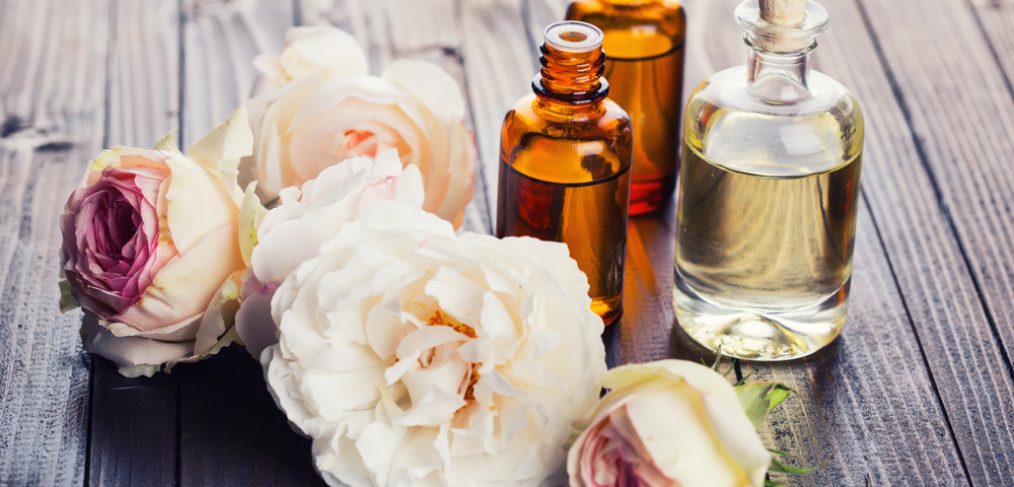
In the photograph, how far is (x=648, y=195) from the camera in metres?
1.03

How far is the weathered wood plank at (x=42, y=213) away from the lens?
2.64 ft

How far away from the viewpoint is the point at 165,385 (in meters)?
0.85

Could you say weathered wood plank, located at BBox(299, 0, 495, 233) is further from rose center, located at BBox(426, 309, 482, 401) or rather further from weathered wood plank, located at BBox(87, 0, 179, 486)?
rose center, located at BBox(426, 309, 482, 401)

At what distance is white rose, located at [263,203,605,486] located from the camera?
0.69 metres

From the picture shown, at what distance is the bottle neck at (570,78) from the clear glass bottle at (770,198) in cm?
8

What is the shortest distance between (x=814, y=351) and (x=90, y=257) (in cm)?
46

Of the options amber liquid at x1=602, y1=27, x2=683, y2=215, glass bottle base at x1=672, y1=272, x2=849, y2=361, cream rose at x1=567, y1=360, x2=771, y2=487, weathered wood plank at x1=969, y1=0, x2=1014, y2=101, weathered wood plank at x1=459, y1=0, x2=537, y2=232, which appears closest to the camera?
cream rose at x1=567, y1=360, x2=771, y2=487

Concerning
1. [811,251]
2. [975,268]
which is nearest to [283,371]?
[811,251]

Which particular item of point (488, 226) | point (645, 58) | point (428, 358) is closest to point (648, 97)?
point (645, 58)

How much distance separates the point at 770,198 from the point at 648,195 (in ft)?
0.68

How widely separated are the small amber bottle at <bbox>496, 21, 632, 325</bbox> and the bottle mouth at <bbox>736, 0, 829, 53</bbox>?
9cm

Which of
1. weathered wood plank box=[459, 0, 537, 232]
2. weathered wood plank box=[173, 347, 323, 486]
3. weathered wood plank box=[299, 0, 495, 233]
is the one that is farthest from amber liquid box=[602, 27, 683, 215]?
weathered wood plank box=[173, 347, 323, 486]

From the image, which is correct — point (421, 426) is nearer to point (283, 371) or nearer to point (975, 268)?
point (283, 371)

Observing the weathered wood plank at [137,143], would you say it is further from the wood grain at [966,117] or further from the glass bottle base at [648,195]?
the wood grain at [966,117]
